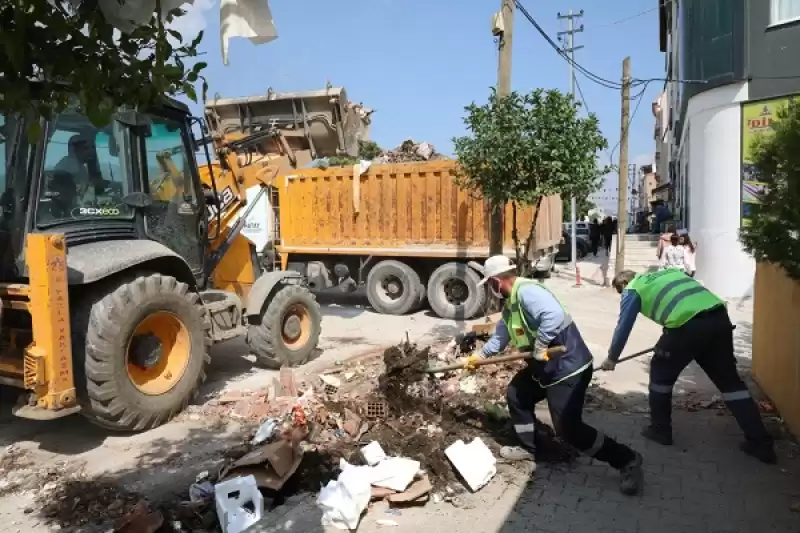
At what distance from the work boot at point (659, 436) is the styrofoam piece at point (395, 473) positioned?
202 centimetres

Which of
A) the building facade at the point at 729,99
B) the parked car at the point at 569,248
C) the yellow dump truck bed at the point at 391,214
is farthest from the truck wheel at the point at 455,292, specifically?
the parked car at the point at 569,248

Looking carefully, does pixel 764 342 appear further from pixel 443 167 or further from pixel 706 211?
pixel 706 211

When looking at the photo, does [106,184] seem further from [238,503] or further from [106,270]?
[238,503]

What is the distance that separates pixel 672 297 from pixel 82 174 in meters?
4.69

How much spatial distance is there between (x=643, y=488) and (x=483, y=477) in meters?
1.03

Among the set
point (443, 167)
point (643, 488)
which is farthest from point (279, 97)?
point (643, 488)

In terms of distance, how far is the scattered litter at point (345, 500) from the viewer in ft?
11.6

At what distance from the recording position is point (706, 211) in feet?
40.6

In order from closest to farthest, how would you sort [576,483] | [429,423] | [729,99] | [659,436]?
[576,483] < [659,436] < [429,423] < [729,99]

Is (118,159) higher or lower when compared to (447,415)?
higher

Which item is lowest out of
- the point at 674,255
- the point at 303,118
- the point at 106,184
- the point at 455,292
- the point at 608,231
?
the point at 455,292

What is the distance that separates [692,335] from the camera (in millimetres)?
4422

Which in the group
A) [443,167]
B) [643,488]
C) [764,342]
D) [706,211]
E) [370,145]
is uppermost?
[370,145]

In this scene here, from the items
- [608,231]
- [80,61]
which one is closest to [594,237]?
[608,231]
